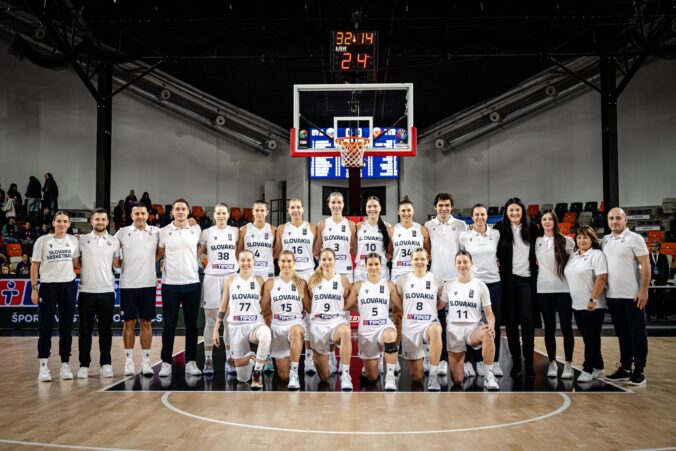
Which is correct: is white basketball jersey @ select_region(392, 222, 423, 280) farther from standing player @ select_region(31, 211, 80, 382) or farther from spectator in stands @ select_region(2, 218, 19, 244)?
spectator in stands @ select_region(2, 218, 19, 244)

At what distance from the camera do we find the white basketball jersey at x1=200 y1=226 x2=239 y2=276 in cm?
680

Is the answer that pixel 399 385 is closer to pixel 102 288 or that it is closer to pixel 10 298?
pixel 102 288

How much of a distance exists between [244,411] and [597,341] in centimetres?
372

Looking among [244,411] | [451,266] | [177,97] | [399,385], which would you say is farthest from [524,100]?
[244,411]

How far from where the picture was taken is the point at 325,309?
Answer: 6207 mm

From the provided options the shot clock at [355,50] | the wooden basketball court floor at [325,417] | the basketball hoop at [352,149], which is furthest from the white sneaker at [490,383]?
the shot clock at [355,50]

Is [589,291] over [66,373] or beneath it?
over

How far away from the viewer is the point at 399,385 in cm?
607

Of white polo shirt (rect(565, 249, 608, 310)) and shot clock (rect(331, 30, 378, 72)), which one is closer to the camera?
white polo shirt (rect(565, 249, 608, 310))

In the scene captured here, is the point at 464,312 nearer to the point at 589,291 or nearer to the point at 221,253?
the point at 589,291

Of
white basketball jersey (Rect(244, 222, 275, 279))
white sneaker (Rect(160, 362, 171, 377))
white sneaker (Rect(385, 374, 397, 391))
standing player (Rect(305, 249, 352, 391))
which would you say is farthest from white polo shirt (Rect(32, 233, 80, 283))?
white sneaker (Rect(385, 374, 397, 391))

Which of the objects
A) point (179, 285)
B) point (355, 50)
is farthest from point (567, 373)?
point (355, 50)

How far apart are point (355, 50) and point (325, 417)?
781cm

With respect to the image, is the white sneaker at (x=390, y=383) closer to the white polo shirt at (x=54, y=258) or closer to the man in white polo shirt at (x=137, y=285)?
the man in white polo shirt at (x=137, y=285)
